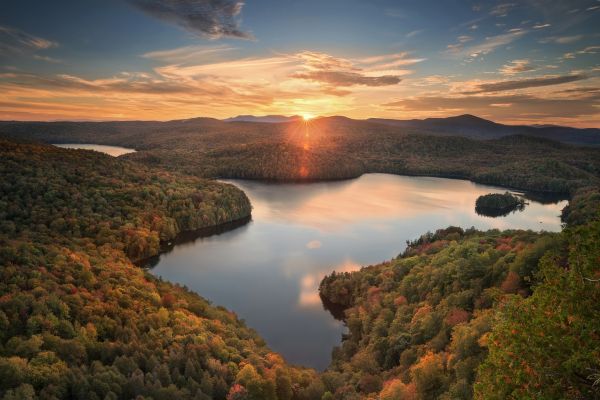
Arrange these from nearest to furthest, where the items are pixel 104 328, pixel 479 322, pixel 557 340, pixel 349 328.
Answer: pixel 557 340, pixel 479 322, pixel 104 328, pixel 349 328

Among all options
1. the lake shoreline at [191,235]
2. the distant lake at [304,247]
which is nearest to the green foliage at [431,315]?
the distant lake at [304,247]

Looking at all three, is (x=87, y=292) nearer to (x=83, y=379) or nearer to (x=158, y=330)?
(x=158, y=330)

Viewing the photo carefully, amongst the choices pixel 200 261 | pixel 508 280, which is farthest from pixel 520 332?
pixel 200 261

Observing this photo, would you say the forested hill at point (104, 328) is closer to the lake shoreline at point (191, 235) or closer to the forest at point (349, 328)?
the forest at point (349, 328)

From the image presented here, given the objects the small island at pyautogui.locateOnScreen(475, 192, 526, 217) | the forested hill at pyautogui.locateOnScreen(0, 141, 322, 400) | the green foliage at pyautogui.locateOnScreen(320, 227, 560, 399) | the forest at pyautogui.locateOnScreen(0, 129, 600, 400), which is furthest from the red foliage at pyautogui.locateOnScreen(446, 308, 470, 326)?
the small island at pyautogui.locateOnScreen(475, 192, 526, 217)

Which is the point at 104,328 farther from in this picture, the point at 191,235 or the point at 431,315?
the point at 191,235

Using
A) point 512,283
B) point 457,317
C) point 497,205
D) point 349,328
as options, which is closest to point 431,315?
point 457,317
